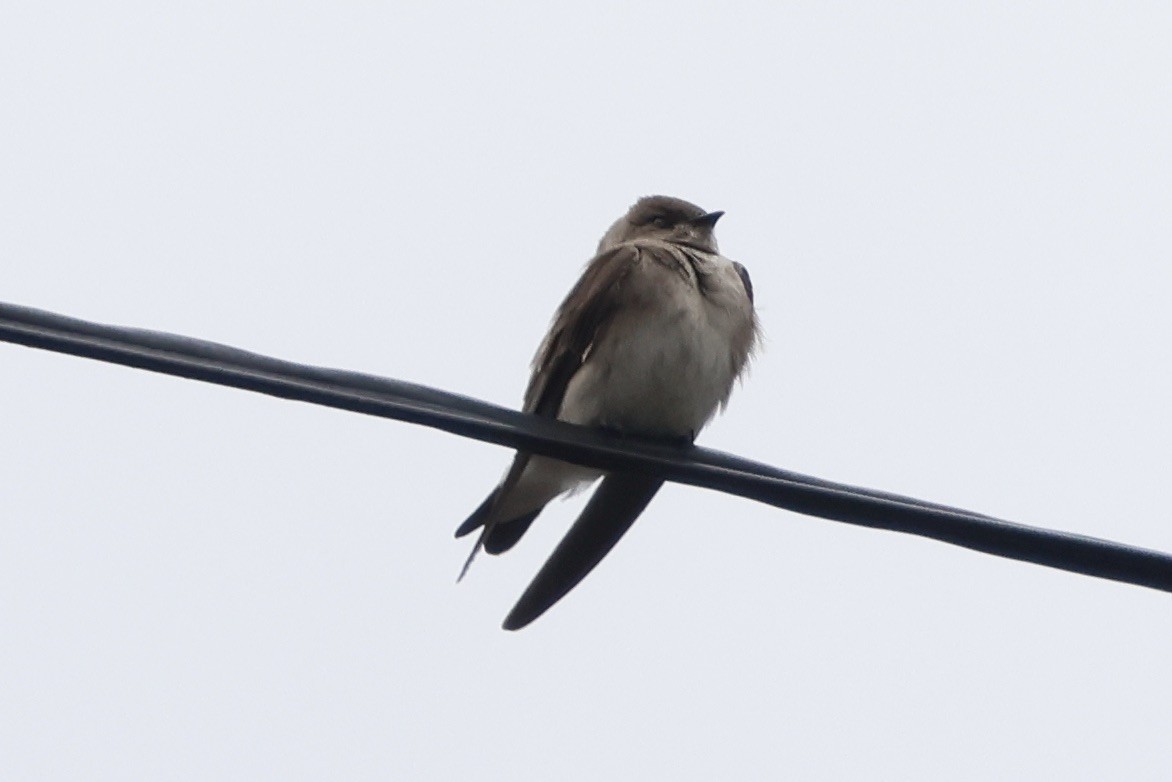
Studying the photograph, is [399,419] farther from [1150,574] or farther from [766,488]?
[1150,574]

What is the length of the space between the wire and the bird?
5.63 ft

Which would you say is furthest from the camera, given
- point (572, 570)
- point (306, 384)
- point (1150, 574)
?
point (572, 570)

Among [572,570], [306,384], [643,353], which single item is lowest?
[572,570]

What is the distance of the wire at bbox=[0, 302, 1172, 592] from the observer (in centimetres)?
313

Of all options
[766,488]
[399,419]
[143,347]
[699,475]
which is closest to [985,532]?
[766,488]

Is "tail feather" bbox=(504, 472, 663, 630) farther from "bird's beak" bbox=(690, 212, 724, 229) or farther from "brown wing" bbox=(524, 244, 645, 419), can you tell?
"bird's beak" bbox=(690, 212, 724, 229)

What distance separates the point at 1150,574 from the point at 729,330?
2.75 m

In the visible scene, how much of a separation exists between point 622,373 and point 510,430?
6.30ft

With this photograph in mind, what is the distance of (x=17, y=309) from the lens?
321 cm

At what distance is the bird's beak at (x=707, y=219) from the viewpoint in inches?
268

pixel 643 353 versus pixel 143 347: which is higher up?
pixel 643 353

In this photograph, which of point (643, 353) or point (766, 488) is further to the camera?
point (643, 353)

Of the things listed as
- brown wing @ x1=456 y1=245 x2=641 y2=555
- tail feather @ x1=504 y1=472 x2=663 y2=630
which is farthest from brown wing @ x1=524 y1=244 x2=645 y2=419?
tail feather @ x1=504 y1=472 x2=663 y2=630

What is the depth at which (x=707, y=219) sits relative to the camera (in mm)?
6836
